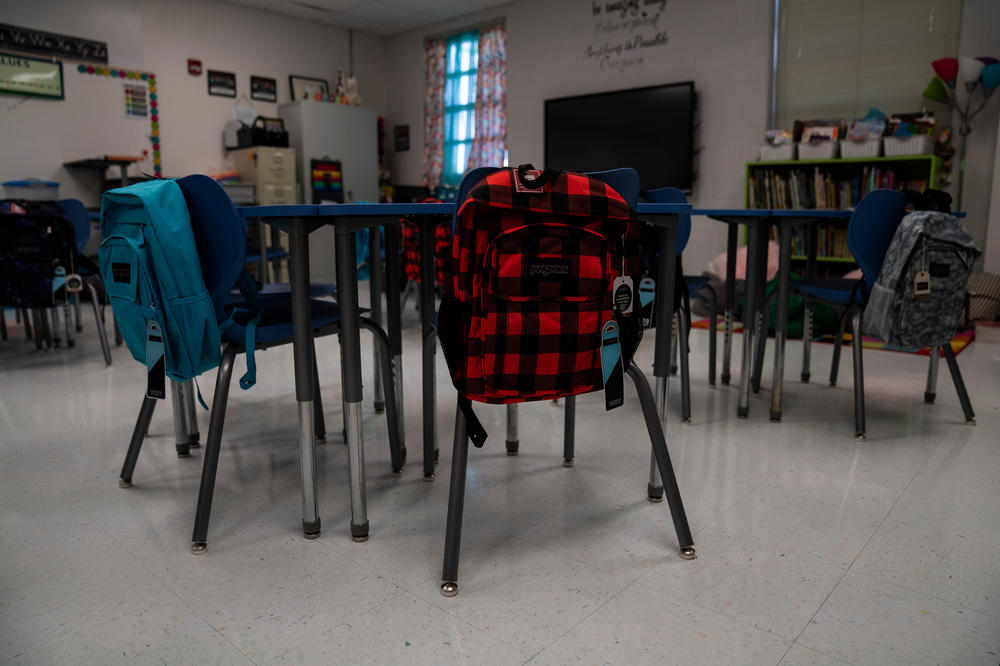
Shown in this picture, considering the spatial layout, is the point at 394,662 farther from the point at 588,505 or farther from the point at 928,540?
the point at 928,540

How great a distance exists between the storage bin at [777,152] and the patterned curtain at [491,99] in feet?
8.87

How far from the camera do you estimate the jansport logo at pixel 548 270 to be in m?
1.20

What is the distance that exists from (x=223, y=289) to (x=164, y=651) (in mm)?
725

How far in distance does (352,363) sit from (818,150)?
163 inches

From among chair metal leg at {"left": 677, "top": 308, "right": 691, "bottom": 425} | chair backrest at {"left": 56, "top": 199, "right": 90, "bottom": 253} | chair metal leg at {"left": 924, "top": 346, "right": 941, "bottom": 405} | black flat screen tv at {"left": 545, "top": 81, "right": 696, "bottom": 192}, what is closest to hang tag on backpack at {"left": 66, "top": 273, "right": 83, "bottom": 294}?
chair backrest at {"left": 56, "top": 199, "right": 90, "bottom": 253}

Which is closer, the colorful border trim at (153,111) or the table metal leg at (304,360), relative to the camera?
the table metal leg at (304,360)

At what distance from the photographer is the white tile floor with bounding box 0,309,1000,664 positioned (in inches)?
45.0

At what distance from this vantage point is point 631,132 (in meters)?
5.68

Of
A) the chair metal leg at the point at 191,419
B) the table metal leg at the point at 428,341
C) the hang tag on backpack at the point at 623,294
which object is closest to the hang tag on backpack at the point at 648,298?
the table metal leg at the point at 428,341

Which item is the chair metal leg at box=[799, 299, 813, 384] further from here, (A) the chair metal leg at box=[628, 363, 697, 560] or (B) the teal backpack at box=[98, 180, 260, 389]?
(B) the teal backpack at box=[98, 180, 260, 389]

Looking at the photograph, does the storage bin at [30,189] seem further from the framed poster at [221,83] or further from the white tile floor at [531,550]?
the white tile floor at [531,550]

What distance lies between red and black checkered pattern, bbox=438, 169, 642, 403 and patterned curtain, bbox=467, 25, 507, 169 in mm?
5570

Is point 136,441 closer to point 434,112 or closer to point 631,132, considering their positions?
point 631,132

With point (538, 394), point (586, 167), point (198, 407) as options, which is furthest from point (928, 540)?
point (586, 167)
